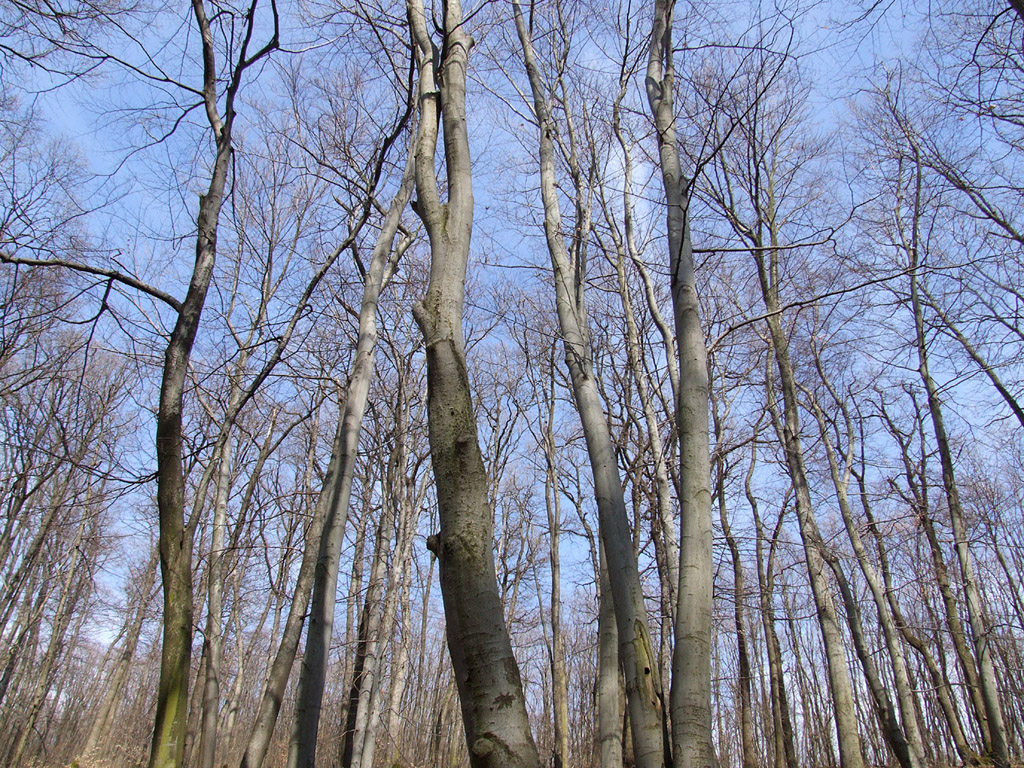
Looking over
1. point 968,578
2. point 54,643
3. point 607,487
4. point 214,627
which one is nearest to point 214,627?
point 214,627

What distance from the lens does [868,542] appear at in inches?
504

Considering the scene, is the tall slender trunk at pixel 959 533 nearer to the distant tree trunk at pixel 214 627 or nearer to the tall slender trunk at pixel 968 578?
the tall slender trunk at pixel 968 578

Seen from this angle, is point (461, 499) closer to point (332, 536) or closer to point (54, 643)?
point (332, 536)

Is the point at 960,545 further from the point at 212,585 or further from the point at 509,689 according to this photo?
the point at 212,585

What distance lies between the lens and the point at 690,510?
271 centimetres

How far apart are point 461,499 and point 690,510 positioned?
1.27 meters

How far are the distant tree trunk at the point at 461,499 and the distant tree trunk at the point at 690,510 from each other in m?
0.97

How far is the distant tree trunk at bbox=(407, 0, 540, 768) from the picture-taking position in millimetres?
1625

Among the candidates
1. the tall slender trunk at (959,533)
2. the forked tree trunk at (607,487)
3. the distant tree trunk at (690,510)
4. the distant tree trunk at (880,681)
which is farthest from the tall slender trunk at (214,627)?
the tall slender trunk at (959,533)

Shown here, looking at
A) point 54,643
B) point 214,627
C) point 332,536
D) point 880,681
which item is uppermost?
point 332,536

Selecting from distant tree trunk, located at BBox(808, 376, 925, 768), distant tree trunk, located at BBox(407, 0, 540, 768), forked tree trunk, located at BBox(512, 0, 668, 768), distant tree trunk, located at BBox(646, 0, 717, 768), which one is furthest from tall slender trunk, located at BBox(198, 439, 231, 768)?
distant tree trunk, located at BBox(808, 376, 925, 768)

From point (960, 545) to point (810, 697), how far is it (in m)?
13.0

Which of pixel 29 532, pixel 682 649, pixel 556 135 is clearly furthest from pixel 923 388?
pixel 29 532

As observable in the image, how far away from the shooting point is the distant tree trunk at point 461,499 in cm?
162
